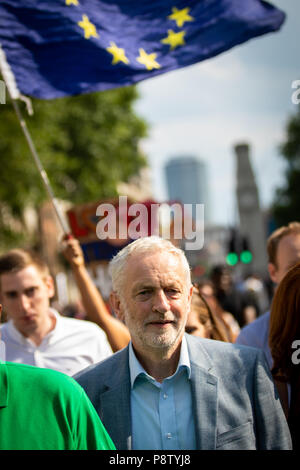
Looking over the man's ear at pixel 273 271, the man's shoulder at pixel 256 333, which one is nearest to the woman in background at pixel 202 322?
the man's shoulder at pixel 256 333

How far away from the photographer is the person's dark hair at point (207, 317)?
3.81 meters

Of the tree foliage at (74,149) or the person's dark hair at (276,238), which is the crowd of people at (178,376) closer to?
the person's dark hair at (276,238)

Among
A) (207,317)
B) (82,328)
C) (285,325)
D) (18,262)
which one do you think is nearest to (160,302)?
(285,325)

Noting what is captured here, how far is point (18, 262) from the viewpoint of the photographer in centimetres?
390

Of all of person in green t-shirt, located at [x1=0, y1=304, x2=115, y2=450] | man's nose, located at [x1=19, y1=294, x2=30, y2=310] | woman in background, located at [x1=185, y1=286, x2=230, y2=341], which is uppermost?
man's nose, located at [x1=19, y1=294, x2=30, y2=310]

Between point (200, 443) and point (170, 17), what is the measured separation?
11.0ft

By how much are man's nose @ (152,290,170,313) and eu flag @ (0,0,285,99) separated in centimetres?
268

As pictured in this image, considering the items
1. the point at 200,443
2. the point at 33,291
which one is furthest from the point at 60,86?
the point at 200,443

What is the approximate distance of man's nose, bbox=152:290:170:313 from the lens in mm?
2479

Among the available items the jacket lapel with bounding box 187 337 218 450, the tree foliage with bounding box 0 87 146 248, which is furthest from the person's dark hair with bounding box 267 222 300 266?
the tree foliage with bounding box 0 87 146 248

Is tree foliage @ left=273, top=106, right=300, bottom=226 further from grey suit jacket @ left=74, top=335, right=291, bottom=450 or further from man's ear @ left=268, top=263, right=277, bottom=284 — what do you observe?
grey suit jacket @ left=74, top=335, right=291, bottom=450

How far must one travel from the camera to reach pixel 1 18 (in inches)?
177

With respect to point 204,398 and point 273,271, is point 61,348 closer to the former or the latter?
point 273,271

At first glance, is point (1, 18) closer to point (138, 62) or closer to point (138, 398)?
point (138, 62)
